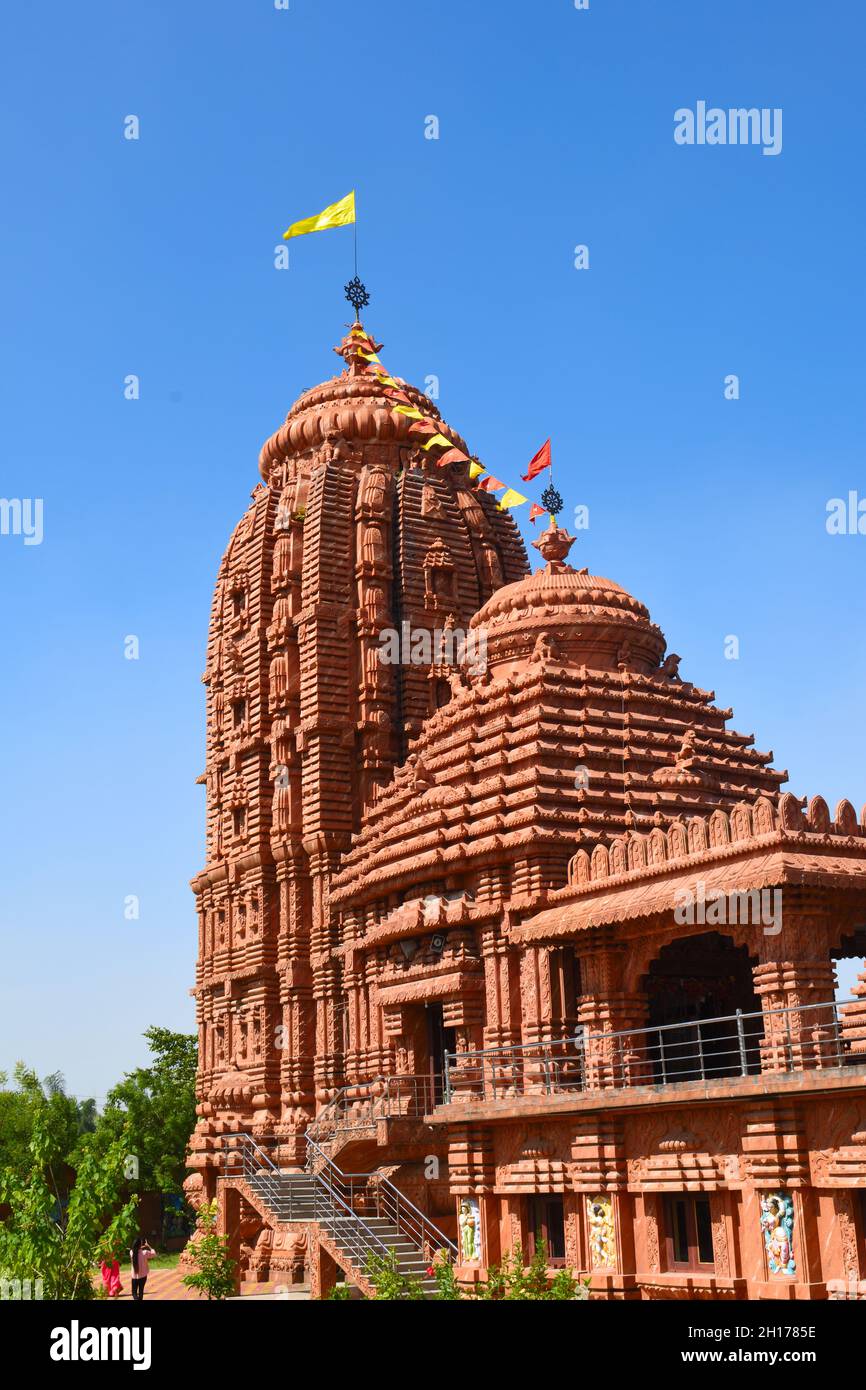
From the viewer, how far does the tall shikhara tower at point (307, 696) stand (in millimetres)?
45844

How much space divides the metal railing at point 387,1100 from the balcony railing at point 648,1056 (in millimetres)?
1178

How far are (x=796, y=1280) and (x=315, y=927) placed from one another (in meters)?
25.3

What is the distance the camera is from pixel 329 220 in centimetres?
4794

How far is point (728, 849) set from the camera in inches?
1004

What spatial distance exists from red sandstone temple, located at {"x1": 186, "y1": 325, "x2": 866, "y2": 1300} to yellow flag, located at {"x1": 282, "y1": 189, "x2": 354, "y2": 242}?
21.5ft

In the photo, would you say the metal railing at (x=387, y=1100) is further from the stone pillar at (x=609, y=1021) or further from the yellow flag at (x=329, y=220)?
the yellow flag at (x=329, y=220)

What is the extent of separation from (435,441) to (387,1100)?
22368 millimetres

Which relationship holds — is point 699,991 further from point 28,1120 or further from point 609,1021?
point 28,1120

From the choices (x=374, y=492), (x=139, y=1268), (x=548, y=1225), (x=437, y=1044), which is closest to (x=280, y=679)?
(x=374, y=492)

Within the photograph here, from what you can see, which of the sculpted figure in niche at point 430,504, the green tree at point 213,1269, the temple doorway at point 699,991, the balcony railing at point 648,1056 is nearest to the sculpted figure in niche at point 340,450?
the sculpted figure in niche at point 430,504

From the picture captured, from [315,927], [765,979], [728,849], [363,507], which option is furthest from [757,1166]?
[363,507]

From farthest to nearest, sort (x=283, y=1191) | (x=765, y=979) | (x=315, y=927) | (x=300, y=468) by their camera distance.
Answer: (x=300, y=468)
(x=315, y=927)
(x=283, y=1191)
(x=765, y=979)
